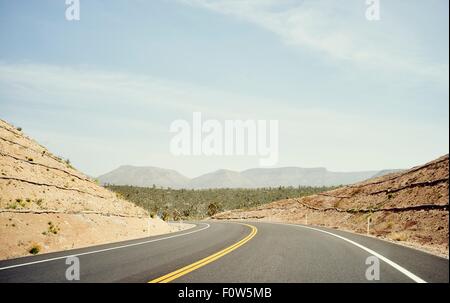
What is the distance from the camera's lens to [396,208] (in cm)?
2869

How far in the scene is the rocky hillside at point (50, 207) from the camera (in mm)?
16578

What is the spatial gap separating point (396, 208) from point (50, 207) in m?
24.1

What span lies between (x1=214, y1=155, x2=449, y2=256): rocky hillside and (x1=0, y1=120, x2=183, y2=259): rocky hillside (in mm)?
15784

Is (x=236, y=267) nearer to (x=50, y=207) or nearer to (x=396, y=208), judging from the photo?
(x=50, y=207)

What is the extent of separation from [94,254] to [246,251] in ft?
16.0

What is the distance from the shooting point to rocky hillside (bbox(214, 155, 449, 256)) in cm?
2056

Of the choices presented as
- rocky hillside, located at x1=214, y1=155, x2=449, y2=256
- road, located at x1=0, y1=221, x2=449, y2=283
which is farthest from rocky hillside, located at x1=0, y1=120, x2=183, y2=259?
rocky hillside, located at x1=214, y1=155, x2=449, y2=256

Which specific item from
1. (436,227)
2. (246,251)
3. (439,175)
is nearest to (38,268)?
(246,251)

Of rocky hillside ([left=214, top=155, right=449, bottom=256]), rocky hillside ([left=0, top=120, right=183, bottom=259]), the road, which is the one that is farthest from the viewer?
rocky hillside ([left=214, top=155, right=449, bottom=256])

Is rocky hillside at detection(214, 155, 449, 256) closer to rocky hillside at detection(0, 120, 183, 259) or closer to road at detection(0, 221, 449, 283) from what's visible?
road at detection(0, 221, 449, 283)

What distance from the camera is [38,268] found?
935cm

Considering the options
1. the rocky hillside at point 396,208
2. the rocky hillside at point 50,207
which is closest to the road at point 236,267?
the rocky hillside at point 396,208

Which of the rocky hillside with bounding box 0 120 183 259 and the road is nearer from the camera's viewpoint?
the road
